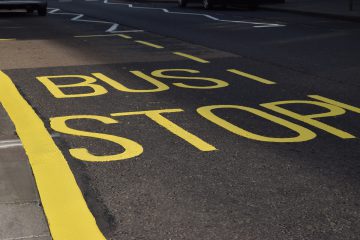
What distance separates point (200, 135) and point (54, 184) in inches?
67.4

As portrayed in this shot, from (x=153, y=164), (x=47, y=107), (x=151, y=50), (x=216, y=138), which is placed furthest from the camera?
(x=151, y=50)

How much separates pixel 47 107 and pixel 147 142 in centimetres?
178

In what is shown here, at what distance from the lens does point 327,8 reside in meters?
22.1

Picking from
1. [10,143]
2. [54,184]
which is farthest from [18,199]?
[10,143]

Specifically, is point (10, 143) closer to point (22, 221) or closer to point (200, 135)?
point (200, 135)

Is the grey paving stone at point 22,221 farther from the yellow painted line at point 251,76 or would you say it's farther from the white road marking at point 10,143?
the yellow painted line at point 251,76

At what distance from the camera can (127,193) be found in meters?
4.27

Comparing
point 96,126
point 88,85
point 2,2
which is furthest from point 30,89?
point 2,2

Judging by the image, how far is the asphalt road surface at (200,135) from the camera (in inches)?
153

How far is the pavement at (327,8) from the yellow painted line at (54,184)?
1427cm

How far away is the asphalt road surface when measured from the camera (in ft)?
12.7

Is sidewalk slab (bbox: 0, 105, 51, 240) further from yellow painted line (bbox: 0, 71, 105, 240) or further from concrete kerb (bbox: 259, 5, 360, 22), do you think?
concrete kerb (bbox: 259, 5, 360, 22)

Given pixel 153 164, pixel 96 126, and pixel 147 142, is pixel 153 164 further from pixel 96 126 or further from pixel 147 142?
pixel 96 126

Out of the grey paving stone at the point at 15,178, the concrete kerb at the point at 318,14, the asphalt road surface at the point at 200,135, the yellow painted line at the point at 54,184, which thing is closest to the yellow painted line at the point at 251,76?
the asphalt road surface at the point at 200,135
